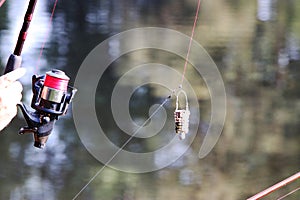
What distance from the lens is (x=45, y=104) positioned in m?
1.20

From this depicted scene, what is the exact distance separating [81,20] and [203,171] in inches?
48.9

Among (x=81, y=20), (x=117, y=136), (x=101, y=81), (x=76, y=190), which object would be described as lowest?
(x=76, y=190)

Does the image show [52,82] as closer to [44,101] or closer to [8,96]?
[44,101]

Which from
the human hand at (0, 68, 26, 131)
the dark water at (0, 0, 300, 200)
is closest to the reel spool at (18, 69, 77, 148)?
the human hand at (0, 68, 26, 131)

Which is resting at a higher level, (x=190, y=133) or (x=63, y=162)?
(x=190, y=133)

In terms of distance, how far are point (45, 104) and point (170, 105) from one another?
2487 mm

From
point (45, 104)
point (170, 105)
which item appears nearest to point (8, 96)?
point (45, 104)

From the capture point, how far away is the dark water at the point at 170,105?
369 centimetres

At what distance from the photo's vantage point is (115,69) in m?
3.79

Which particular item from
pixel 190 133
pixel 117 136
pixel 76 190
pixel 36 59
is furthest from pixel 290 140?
pixel 36 59

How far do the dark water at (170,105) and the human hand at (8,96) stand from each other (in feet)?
8.94

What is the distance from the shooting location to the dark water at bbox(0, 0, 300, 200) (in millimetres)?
3686

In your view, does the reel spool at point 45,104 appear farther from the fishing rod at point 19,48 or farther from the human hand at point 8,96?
the human hand at point 8,96

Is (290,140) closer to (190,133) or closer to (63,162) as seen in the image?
(190,133)
